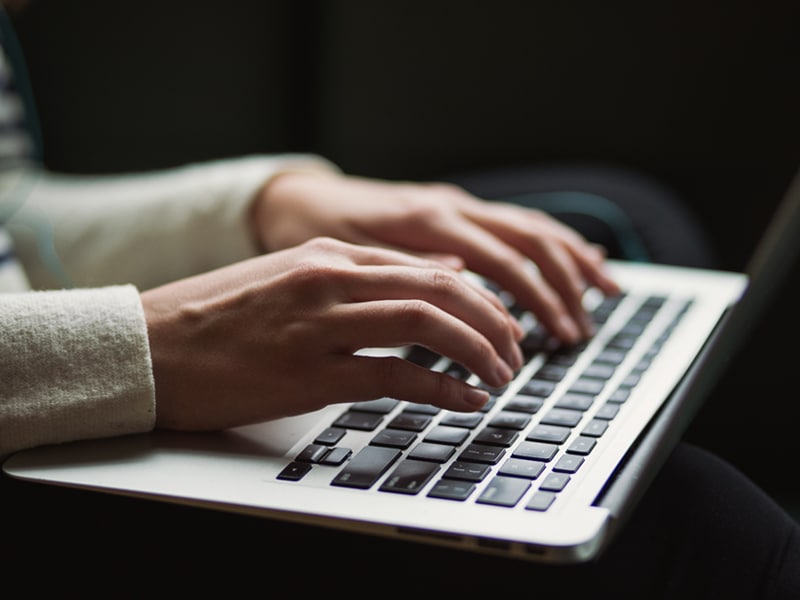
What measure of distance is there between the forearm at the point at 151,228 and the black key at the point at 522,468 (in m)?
0.45

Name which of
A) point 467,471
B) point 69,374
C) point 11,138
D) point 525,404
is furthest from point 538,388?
point 11,138

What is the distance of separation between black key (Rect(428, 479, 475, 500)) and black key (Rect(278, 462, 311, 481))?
71 millimetres

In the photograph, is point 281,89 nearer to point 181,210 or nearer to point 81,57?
point 81,57

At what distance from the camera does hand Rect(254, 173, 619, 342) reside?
66 cm

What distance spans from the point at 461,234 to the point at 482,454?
10.3 inches

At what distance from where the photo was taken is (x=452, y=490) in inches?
16.3

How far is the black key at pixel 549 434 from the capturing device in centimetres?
47

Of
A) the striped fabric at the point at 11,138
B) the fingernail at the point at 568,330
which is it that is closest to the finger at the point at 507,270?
the fingernail at the point at 568,330

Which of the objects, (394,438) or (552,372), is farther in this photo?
(552,372)

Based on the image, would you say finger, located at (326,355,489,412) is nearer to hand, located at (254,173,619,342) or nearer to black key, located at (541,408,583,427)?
black key, located at (541,408,583,427)

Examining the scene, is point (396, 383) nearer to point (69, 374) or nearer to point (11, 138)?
point (69, 374)

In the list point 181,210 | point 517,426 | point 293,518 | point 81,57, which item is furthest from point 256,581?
point 81,57

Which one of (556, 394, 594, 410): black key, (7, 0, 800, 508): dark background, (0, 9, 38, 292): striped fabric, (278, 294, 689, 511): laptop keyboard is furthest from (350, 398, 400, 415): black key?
(7, 0, 800, 508): dark background

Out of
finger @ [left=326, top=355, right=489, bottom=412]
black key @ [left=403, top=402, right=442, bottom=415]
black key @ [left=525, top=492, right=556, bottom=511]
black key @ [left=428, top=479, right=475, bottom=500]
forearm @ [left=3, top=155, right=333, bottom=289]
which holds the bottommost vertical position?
forearm @ [left=3, top=155, right=333, bottom=289]
